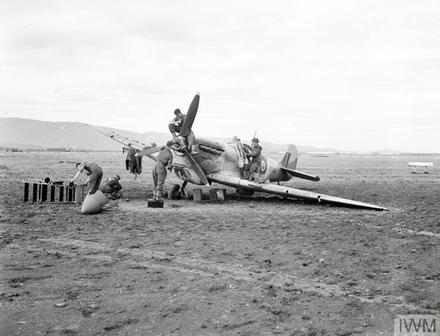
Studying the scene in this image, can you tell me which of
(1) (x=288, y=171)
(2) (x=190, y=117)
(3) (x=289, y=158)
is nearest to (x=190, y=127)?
(2) (x=190, y=117)

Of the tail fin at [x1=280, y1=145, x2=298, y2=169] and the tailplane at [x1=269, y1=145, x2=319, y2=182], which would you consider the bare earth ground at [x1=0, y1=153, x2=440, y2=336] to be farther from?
the tail fin at [x1=280, y1=145, x2=298, y2=169]

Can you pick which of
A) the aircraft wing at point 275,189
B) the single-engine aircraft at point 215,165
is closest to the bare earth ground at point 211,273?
the aircraft wing at point 275,189

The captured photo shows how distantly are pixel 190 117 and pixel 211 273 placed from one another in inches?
355

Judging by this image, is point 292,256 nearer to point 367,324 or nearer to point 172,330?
point 367,324

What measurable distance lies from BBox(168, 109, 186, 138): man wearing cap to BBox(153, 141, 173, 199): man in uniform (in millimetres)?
1328

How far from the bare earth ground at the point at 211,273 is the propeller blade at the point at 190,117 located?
4047 millimetres

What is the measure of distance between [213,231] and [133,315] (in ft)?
17.0

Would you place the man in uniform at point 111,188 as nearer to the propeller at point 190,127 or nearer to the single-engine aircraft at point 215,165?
the single-engine aircraft at point 215,165

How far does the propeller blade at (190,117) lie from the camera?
49.0 ft

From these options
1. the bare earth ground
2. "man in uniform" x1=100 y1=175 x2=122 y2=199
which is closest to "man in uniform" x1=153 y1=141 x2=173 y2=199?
the bare earth ground

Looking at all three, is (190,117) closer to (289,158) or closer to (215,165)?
(215,165)

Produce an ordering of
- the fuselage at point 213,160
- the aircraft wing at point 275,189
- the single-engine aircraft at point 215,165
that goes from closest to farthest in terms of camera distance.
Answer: the aircraft wing at point 275,189
the single-engine aircraft at point 215,165
the fuselage at point 213,160

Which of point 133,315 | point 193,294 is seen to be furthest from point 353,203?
point 133,315

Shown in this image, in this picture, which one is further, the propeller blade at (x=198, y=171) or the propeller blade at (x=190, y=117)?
the propeller blade at (x=198, y=171)
